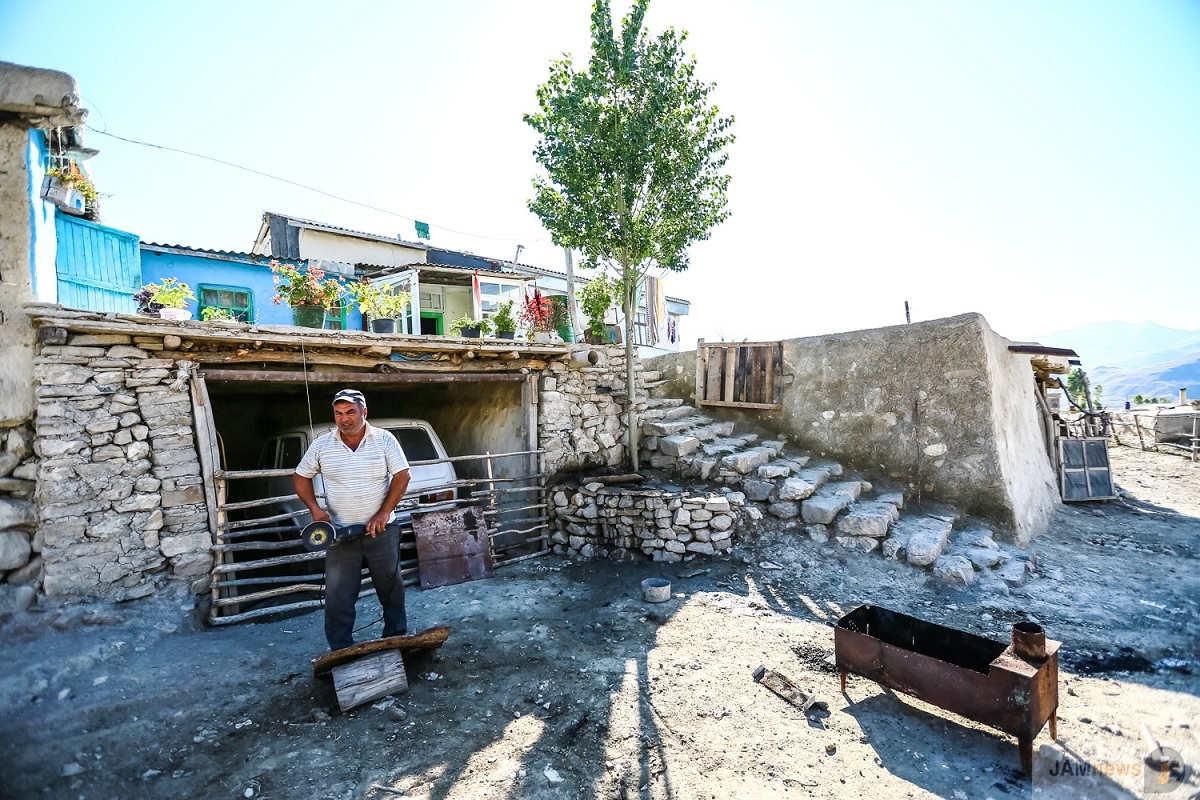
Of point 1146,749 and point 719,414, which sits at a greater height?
point 719,414

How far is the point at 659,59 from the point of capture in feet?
21.1

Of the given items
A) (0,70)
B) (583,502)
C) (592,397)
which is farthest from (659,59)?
(0,70)

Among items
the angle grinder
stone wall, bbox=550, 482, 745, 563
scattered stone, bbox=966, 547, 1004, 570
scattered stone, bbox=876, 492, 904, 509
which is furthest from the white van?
scattered stone, bbox=966, 547, 1004, 570

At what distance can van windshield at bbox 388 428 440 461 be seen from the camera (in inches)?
251

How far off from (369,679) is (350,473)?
1.35 metres

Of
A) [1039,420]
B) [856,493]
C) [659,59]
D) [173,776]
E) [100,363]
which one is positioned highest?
[659,59]

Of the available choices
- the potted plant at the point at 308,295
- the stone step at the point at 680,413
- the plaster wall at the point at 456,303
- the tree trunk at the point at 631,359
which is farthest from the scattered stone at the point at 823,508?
the plaster wall at the point at 456,303

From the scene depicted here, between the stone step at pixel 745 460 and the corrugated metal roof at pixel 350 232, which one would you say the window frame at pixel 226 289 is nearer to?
the corrugated metal roof at pixel 350 232

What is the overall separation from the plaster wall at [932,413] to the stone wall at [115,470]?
7.28 metres

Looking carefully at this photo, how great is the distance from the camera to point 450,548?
584cm

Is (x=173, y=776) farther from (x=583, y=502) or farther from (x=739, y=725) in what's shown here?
(x=583, y=502)

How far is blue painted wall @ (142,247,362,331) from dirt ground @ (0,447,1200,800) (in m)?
7.85

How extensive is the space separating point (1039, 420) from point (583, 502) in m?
7.47

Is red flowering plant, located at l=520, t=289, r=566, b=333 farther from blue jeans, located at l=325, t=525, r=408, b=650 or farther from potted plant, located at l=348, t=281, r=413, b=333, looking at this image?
blue jeans, located at l=325, t=525, r=408, b=650
